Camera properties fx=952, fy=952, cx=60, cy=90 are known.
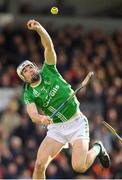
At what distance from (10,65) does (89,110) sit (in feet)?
6.60

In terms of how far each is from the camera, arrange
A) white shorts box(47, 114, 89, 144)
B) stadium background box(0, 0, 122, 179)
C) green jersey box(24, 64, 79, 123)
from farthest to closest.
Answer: stadium background box(0, 0, 122, 179) < white shorts box(47, 114, 89, 144) < green jersey box(24, 64, 79, 123)

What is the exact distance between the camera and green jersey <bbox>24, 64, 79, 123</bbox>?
45.1 feet

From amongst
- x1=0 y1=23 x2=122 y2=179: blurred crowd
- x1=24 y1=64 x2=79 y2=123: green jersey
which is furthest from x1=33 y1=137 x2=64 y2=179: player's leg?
x1=0 y1=23 x2=122 y2=179: blurred crowd

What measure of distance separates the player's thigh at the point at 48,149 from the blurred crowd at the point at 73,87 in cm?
439

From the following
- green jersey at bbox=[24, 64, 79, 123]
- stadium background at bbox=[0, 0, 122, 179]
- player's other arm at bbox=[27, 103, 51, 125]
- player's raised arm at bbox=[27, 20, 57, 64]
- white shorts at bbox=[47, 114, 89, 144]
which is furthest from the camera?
stadium background at bbox=[0, 0, 122, 179]

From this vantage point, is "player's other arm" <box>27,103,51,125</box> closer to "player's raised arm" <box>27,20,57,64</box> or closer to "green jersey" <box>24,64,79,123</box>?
"green jersey" <box>24,64,79,123</box>

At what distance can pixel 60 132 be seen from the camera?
13898 mm

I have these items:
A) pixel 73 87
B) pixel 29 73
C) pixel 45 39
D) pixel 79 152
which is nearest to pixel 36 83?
pixel 29 73

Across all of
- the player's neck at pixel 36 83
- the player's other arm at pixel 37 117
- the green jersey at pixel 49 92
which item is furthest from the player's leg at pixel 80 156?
the player's neck at pixel 36 83

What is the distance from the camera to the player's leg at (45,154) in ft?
45.1

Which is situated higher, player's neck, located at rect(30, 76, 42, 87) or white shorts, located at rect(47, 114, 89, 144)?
player's neck, located at rect(30, 76, 42, 87)

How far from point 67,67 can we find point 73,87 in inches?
35.9

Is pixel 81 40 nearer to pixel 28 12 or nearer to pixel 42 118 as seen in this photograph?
pixel 28 12

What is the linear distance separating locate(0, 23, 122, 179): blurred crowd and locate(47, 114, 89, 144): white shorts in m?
4.38
